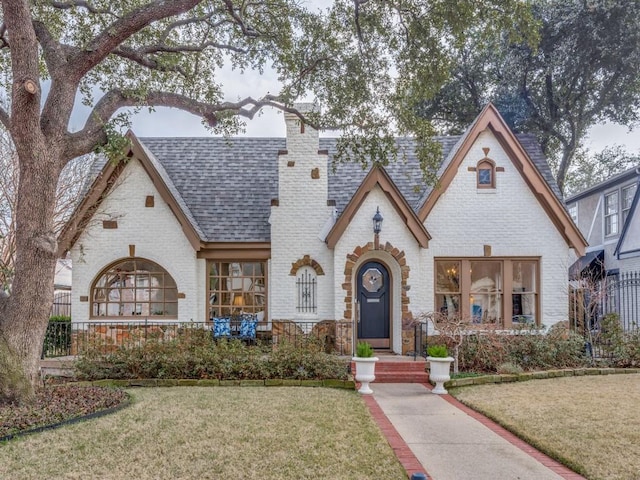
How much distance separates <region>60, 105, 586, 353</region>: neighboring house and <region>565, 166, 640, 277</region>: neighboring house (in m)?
5.51

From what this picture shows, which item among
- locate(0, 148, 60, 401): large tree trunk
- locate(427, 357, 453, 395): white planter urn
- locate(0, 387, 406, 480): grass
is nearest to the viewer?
locate(0, 387, 406, 480): grass

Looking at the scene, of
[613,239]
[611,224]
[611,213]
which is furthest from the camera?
[611,224]

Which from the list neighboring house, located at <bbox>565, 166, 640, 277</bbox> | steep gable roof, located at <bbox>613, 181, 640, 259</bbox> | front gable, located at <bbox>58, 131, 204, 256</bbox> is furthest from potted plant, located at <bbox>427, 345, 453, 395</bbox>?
steep gable roof, located at <bbox>613, 181, 640, 259</bbox>

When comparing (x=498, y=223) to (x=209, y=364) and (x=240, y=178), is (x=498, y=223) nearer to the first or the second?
(x=240, y=178)

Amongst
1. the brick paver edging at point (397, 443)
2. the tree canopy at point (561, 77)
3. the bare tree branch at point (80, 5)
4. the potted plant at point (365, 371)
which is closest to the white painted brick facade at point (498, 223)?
the potted plant at point (365, 371)

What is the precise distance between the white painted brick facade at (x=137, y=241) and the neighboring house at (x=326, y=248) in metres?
0.03

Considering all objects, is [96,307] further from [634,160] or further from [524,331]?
[634,160]

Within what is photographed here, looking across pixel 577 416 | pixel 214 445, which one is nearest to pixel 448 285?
pixel 577 416

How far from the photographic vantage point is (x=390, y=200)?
12734 millimetres

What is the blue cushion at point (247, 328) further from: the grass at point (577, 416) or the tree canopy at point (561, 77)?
the tree canopy at point (561, 77)

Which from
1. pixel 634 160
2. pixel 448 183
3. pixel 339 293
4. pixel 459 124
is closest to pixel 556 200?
pixel 448 183

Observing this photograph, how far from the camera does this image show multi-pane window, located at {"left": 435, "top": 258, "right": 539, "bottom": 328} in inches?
523

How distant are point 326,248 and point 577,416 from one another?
7501 millimetres

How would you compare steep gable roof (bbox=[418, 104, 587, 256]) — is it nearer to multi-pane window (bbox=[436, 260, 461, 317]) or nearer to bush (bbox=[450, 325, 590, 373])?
multi-pane window (bbox=[436, 260, 461, 317])
